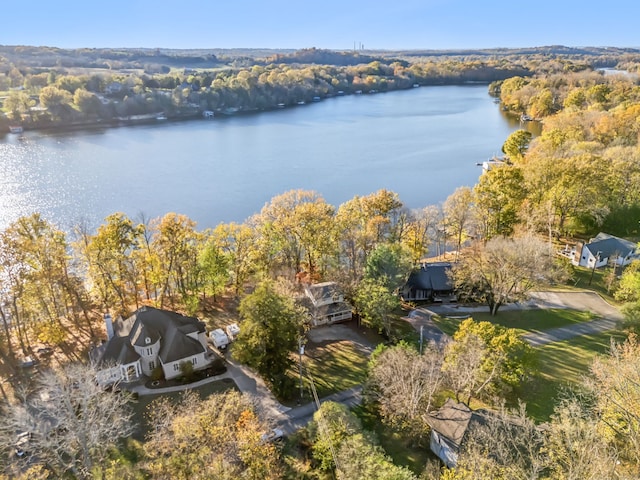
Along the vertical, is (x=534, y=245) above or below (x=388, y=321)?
above

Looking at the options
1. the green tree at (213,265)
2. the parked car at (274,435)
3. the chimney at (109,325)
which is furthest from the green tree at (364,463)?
the green tree at (213,265)

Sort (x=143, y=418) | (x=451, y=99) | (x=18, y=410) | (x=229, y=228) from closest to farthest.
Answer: (x=18, y=410) → (x=143, y=418) → (x=229, y=228) → (x=451, y=99)

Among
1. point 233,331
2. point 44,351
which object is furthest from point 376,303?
point 44,351

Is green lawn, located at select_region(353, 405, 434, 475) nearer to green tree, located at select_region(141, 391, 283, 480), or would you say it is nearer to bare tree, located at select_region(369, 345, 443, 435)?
bare tree, located at select_region(369, 345, 443, 435)

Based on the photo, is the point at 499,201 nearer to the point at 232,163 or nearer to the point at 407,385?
the point at 407,385

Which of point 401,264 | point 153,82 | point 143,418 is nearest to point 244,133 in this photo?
point 153,82

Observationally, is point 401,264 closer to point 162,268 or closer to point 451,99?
point 162,268
